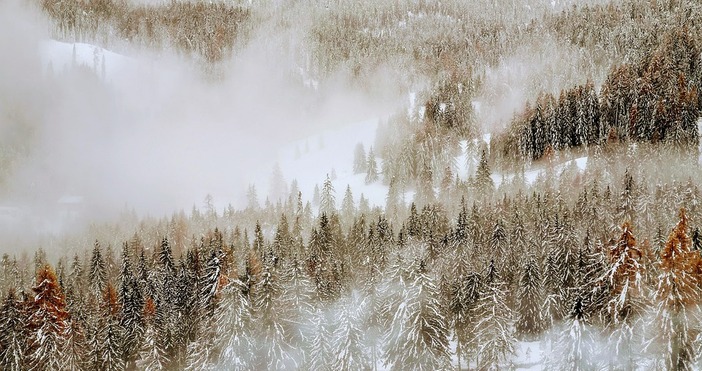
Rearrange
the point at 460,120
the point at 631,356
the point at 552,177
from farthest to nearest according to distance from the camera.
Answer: the point at 460,120
the point at 552,177
the point at 631,356

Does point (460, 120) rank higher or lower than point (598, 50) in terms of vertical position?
lower

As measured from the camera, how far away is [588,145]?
413 feet

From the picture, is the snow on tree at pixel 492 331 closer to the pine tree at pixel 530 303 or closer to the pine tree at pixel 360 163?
the pine tree at pixel 530 303

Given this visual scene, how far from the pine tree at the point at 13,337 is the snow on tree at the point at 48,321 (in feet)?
15.9

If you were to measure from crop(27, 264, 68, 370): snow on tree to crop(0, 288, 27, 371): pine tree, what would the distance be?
15.9ft

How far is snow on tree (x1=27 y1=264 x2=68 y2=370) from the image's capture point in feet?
138

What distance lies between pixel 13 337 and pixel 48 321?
8.63 metres

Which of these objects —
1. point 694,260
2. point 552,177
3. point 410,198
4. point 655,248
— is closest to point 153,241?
point 410,198

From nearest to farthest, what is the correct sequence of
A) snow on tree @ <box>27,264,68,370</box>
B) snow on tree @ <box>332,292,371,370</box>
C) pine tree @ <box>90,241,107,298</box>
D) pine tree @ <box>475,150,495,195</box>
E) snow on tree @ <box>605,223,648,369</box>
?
snow on tree @ <box>605,223,648,369</box>
snow on tree @ <box>27,264,68,370</box>
snow on tree @ <box>332,292,371,370</box>
pine tree @ <box>90,241,107,298</box>
pine tree @ <box>475,150,495,195</box>

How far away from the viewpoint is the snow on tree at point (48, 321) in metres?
42.2

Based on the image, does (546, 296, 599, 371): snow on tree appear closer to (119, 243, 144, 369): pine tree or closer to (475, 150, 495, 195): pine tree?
(119, 243, 144, 369): pine tree

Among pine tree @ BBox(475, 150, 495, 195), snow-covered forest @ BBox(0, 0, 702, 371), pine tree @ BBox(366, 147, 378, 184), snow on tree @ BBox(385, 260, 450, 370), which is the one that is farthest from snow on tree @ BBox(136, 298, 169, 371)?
pine tree @ BBox(366, 147, 378, 184)

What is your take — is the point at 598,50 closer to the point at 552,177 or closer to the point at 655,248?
the point at 552,177

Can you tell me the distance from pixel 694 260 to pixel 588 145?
98.6 meters
